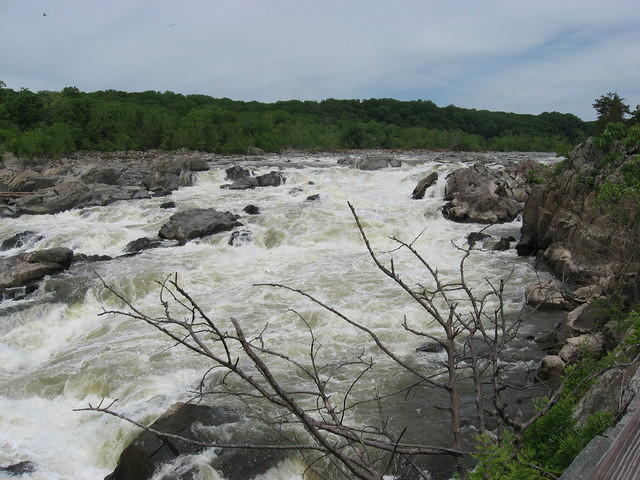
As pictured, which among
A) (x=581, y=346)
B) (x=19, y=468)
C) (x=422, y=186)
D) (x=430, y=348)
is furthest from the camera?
(x=422, y=186)

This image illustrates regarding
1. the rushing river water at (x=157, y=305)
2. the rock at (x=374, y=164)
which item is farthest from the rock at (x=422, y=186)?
the rock at (x=374, y=164)

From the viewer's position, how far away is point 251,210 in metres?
17.6

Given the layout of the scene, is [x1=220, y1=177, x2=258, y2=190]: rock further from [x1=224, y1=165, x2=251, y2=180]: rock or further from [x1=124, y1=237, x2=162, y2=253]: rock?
[x1=124, y1=237, x2=162, y2=253]: rock

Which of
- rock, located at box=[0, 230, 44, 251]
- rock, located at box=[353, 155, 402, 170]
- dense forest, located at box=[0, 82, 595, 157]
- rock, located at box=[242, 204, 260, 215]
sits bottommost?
rock, located at box=[0, 230, 44, 251]

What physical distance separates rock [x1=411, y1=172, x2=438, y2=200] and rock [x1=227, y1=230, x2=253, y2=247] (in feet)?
25.1

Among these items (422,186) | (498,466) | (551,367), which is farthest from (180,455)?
(422,186)

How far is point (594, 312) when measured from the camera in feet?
23.6

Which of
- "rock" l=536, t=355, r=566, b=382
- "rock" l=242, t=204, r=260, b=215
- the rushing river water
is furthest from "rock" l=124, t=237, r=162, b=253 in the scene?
"rock" l=536, t=355, r=566, b=382

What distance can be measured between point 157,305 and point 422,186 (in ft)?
40.8

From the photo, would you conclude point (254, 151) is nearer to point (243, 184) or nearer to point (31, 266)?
point (243, 184)

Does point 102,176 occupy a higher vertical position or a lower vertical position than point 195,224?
higher

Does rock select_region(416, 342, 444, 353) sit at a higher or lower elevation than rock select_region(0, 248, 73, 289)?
lower

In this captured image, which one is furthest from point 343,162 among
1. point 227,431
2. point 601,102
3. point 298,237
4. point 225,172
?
point 227,431

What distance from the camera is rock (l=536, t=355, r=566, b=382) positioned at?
6.28 m
